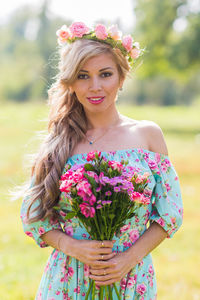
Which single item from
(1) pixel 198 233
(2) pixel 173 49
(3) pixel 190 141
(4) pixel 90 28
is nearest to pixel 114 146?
(4) pixel 90 28

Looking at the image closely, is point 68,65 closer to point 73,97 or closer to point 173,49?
point 73,97

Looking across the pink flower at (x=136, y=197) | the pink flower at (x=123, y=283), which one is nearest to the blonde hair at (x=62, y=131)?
the pink flower at (x=123, y=283)

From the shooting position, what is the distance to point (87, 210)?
227 centimetres

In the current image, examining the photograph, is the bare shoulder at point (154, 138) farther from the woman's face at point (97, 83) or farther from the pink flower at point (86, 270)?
the pink flower at point (86, 270)

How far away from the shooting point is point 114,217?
2344mm

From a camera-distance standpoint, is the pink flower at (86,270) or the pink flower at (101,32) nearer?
the pink flower at (86,270)

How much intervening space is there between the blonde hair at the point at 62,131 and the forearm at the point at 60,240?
116 mm

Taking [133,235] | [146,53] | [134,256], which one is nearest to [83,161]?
[133,235]

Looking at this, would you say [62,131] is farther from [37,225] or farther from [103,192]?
[103,192]

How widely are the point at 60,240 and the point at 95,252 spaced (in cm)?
37

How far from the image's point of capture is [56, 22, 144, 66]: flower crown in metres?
2.99

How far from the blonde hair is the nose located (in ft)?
0.39

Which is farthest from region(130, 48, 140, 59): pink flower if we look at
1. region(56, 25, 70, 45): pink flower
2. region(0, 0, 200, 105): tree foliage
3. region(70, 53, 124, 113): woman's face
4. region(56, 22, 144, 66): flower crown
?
region(0, 0, 200, 105): tree foliage

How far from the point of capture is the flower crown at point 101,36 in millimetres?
2990
